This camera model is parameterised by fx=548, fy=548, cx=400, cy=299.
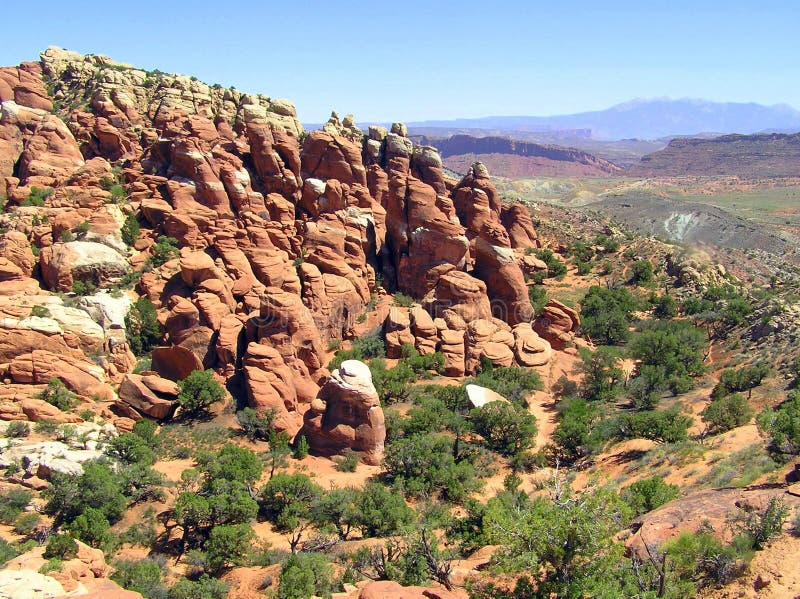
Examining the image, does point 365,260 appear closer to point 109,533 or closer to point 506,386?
point 506,386

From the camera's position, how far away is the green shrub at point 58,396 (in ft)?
88.7

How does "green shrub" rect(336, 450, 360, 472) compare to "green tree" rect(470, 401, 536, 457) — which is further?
"green tree" rect(470, 401, 536, 457)

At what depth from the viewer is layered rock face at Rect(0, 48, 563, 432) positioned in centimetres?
3269

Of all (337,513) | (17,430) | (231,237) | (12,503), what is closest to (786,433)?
(337,513)

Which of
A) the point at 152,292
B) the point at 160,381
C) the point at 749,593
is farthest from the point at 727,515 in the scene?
the point at 152,292

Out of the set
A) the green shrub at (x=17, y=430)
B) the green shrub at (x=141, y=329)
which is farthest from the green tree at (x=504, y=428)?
the green shrub at (x=17, y=430)

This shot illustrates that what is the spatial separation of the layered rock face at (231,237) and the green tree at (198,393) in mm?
939

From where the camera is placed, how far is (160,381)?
100 feet

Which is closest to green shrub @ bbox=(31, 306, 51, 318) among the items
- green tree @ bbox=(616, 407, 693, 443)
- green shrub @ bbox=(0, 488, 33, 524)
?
green shrub @ bbox=(0, 488, 33, 524)

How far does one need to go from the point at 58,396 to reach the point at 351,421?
14543 mm

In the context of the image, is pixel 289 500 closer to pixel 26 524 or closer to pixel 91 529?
pixel 91 529

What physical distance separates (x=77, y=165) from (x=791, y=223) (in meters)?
123

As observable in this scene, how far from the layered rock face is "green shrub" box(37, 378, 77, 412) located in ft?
2.18

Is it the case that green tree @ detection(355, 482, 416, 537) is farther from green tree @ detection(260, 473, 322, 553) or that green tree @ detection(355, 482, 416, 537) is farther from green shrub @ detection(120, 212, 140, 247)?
green shrub @ detection(120, 212, 140, 247)
